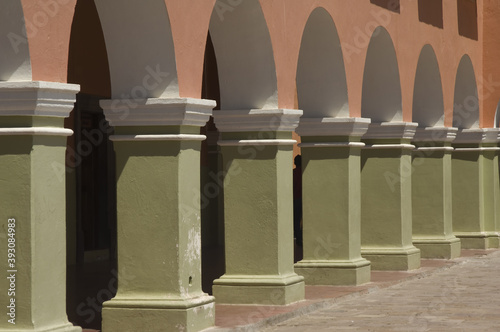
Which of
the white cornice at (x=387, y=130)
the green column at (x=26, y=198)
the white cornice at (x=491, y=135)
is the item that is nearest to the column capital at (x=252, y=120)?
the green column at (x=26, y=198)

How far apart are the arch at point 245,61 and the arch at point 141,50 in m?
1.81

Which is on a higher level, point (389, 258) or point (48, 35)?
point (48, 35)

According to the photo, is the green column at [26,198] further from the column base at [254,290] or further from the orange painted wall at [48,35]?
the column base at [254,290]

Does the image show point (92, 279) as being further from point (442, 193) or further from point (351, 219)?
point (442, 193)

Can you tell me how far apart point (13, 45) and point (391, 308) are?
5.76 meters

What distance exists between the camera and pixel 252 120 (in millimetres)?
11672

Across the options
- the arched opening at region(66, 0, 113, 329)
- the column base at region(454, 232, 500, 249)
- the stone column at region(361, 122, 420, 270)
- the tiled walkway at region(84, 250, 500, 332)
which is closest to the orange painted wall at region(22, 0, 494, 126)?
the stone column at region(361, 122, 420, 270)

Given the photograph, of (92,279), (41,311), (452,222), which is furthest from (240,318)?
(452,222)

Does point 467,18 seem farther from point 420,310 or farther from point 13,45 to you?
point 13,45

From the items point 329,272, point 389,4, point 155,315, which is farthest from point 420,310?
point 389,4

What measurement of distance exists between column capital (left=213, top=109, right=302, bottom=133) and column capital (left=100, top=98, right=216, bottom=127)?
177 centimetres

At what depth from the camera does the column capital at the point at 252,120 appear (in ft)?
38.1

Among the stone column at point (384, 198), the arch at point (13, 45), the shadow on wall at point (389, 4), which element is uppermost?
the shadow on wall at point (389, 4)

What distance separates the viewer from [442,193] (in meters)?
18.3
